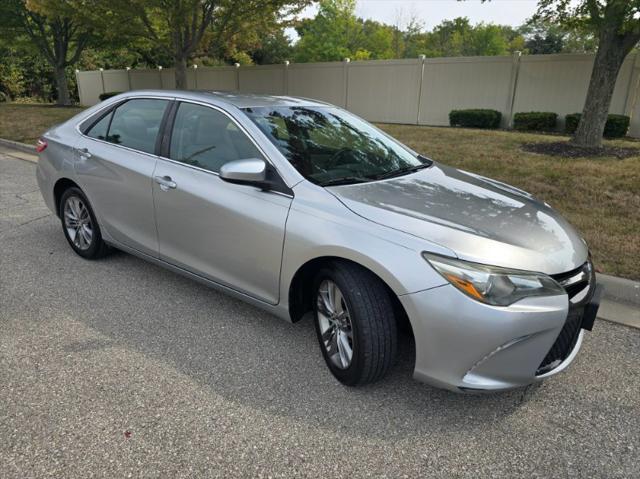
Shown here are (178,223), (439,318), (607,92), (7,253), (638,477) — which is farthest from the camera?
(607,92)

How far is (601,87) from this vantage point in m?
9.05

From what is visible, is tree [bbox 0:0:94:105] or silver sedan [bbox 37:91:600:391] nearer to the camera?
silver sedan [bbox 37:91:600:391]

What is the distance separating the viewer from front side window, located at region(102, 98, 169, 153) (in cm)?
381

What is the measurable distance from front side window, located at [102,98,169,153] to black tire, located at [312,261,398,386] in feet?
6.65

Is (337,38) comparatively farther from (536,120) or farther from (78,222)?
(78,222)

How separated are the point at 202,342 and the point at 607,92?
29.8 feet

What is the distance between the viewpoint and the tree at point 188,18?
14.5 m

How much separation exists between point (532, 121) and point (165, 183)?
42.1ft

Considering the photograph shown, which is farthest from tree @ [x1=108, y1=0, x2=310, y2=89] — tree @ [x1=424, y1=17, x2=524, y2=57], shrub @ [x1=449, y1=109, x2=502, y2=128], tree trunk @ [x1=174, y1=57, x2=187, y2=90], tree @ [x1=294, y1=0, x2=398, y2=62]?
tree @ [x1=424, y1=17, x2=524, y2=57]

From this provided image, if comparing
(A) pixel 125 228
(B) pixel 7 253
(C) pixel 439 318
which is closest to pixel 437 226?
(C) pixel 439 318

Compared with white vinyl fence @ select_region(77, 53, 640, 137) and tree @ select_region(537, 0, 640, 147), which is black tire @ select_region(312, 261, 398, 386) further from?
white vinyl fence @ select_region(77, 53, 640, 137)

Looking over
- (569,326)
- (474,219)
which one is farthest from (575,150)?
(569,326)

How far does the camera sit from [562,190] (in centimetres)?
654

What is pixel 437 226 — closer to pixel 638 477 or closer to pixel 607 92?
pixel 638 477
